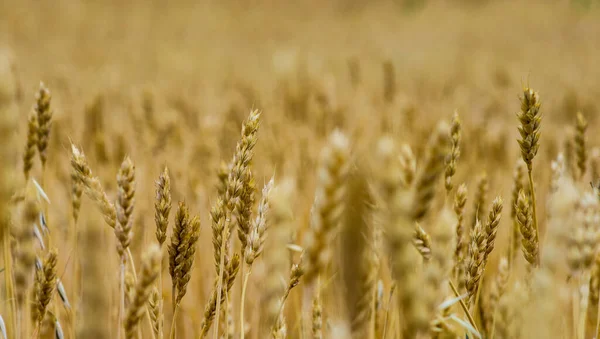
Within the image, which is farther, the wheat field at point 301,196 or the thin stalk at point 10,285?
the thin stalk at point 10,285

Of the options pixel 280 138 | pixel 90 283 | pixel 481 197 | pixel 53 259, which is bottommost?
pixel 90 283

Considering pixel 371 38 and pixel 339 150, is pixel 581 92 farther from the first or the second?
pixel 371 38

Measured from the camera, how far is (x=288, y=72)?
273cm

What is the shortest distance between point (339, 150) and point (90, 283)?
0.77 feet

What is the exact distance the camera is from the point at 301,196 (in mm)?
1677

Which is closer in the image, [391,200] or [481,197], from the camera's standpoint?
[391,200]

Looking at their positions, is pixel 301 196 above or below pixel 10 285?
above

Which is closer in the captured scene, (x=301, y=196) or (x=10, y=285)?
(x=10, y=285)

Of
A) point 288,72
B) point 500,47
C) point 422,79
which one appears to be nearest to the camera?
point 288,72

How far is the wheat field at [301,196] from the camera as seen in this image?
0.46 meters

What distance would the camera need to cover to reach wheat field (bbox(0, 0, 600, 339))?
46 centimetres

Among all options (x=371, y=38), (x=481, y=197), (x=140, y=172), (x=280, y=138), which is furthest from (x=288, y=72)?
(x=371, y=38)

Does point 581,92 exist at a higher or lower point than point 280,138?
higher

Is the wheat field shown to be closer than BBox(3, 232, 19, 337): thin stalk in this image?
Yes
